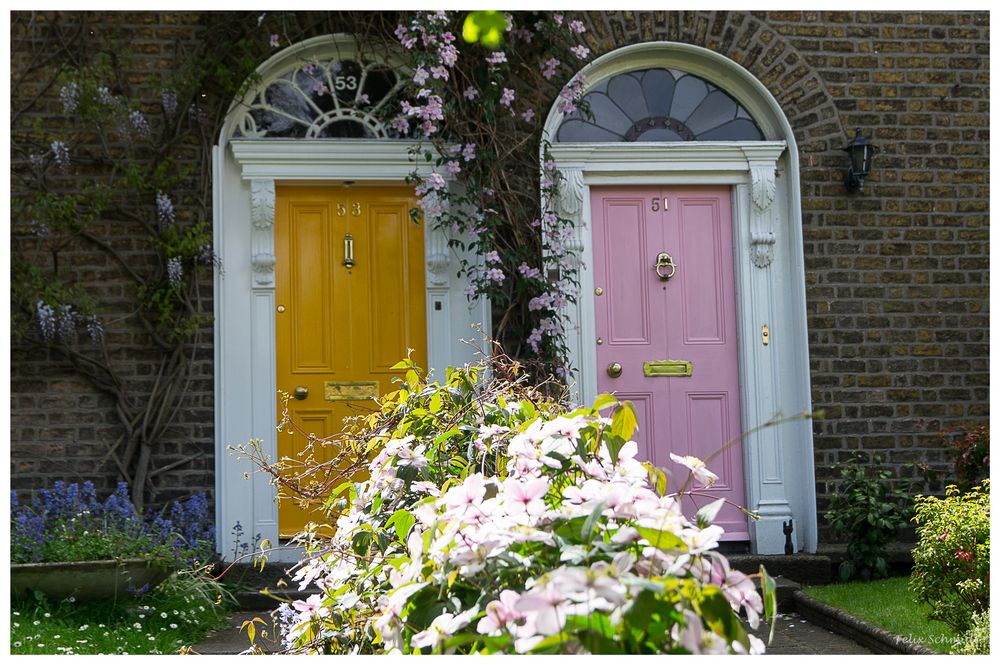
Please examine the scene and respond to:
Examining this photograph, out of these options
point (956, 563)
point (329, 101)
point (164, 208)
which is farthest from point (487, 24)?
point (329, 101)

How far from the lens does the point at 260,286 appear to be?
626cm

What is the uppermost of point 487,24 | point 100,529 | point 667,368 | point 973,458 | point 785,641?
point 487,24

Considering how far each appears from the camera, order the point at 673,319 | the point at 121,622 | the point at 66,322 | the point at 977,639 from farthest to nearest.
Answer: the point at 673,319 < the point at 66,322 < the point at 121,622 < the point at 977,639

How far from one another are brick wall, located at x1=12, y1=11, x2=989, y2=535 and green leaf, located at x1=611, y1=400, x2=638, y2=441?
4905 mm

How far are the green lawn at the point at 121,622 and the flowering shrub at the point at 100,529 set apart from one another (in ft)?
0.67

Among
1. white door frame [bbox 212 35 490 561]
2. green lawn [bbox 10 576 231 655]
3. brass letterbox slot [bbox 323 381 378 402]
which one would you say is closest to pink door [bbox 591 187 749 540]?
white door frame [bbox 212 35 490 561]

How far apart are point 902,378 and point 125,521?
189 inches

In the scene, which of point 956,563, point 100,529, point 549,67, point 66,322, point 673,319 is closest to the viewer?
point 956,563

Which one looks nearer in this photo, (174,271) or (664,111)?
(174,271)

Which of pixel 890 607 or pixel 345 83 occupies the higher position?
pixel 345 83

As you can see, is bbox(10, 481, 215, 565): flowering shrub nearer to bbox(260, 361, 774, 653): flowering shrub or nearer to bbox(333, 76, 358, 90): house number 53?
bbox(333, 76, 358, 90): house number 53

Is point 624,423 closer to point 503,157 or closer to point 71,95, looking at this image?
point 503,157

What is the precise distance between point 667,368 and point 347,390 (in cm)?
203

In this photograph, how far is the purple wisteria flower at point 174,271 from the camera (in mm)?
6000
